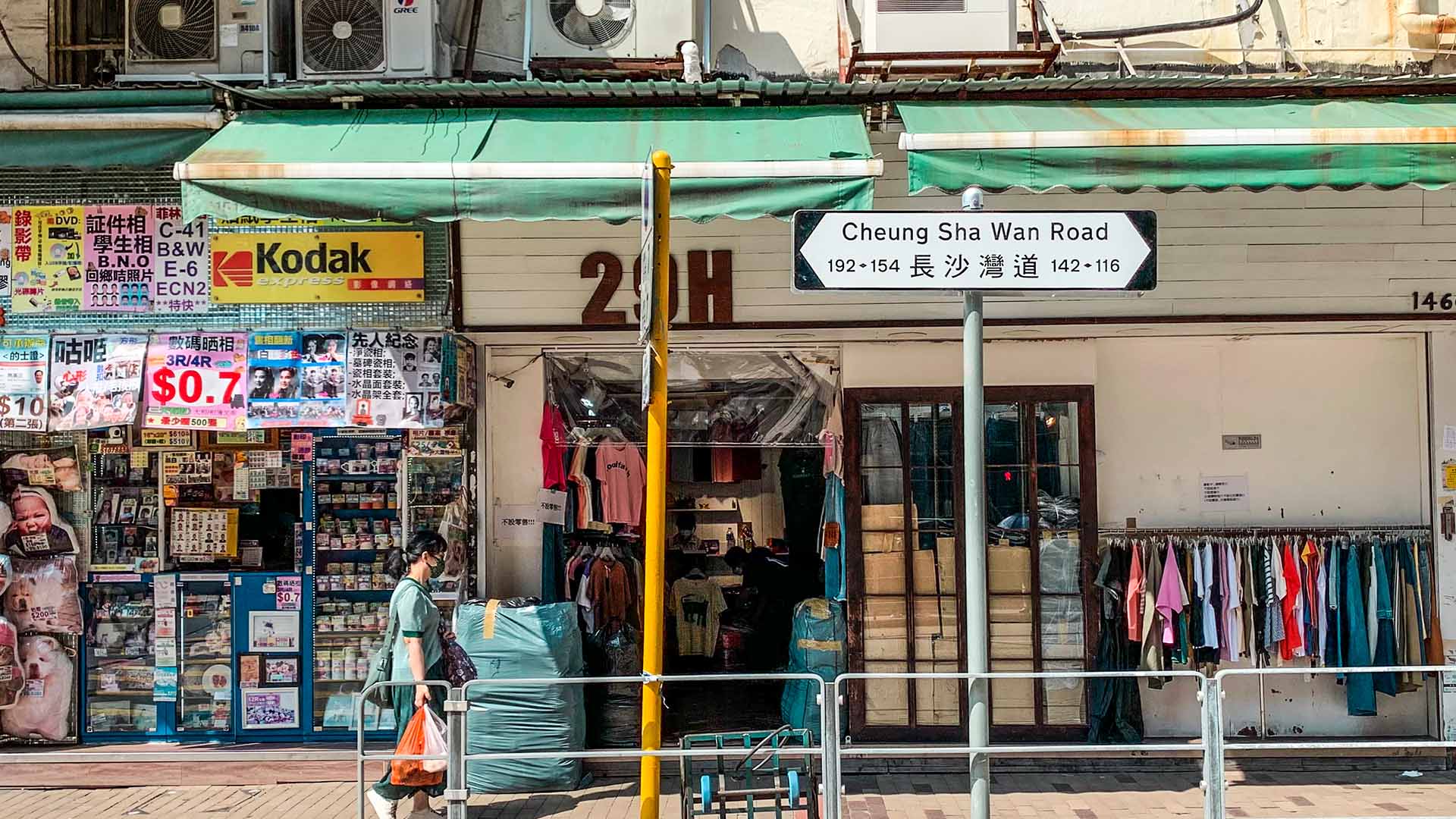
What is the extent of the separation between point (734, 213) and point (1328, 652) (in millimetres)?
5636

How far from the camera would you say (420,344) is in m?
8.27

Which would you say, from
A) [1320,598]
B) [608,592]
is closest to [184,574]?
[608,592]

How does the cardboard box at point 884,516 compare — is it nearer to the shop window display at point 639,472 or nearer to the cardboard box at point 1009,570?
the shop window display at point 639,472

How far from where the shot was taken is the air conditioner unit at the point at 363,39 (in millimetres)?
8328

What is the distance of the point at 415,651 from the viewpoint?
23.1 feet

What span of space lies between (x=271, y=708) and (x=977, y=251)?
22.0 ft

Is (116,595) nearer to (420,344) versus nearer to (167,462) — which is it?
(167,462)

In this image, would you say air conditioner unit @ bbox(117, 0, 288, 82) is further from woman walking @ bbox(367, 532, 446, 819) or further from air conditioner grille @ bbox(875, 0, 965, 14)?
air conditioner grille @ bbox(875, 0, 965, 14)

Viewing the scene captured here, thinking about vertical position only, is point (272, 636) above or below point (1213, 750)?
above

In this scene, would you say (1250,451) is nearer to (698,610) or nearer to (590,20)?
(698,610)

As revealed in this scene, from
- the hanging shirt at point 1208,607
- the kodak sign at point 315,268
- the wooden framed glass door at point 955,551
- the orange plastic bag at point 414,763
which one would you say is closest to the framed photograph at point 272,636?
the orange plastic bag at point 414,763

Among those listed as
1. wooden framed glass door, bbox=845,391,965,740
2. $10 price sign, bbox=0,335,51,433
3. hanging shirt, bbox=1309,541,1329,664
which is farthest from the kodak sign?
hanging shirt, bbox=1309,541,1329,664

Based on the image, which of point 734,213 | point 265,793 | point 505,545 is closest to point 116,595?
point 265,793

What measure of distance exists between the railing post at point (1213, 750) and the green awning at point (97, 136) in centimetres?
691
